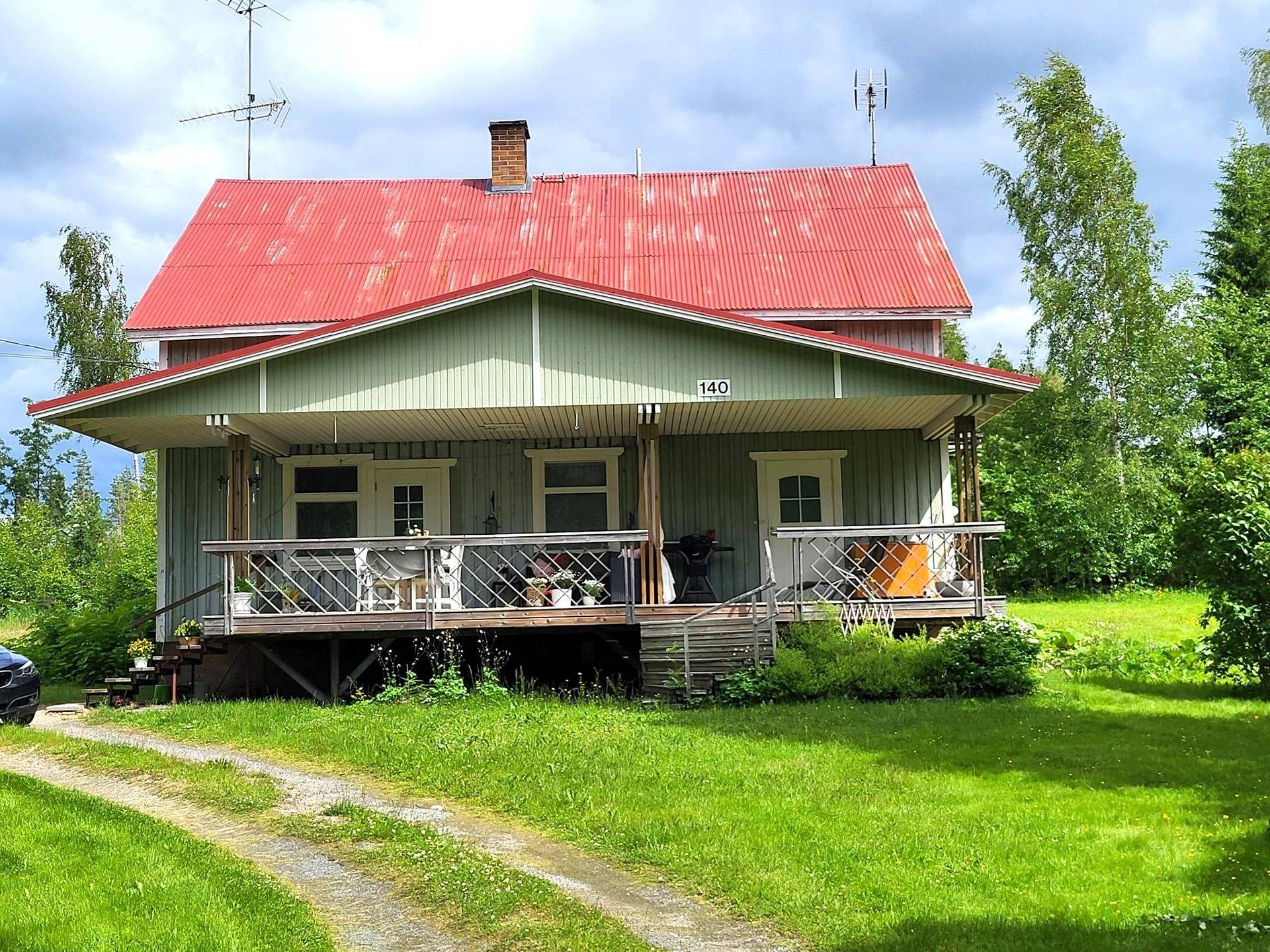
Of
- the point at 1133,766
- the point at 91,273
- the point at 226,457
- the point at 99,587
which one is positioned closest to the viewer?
the point at 1133,766

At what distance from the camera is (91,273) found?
37531 millimetres

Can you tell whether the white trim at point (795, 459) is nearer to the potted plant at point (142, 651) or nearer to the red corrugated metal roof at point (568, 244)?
the red corrugated metal roof at point (568, 244)

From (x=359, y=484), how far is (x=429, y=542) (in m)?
3.60

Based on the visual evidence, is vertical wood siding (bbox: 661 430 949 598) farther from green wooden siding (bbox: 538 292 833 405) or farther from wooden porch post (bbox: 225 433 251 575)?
wooden porch post (bbox: 225 433 251 575)

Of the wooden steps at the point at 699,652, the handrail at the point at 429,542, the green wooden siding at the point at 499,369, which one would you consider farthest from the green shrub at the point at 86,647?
the wooden steps at the point at 699,652

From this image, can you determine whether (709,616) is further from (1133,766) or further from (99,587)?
(99,587)

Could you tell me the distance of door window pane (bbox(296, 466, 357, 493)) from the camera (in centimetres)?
1745

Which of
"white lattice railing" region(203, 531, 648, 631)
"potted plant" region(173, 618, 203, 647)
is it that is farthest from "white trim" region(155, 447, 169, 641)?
"potted plant" region(173, 618, 203, 647)

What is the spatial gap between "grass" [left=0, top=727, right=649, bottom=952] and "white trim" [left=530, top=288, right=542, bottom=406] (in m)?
5.56

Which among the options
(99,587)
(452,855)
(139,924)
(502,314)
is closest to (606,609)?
(502,314)

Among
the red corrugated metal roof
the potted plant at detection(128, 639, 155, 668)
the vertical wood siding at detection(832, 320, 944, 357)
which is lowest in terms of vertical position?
the potted plant at detection(128, 639, 155, 668)

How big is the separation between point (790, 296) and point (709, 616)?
5931 millimetres

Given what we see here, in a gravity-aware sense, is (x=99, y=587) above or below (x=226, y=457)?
below

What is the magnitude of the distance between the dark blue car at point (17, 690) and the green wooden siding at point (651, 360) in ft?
20.4
